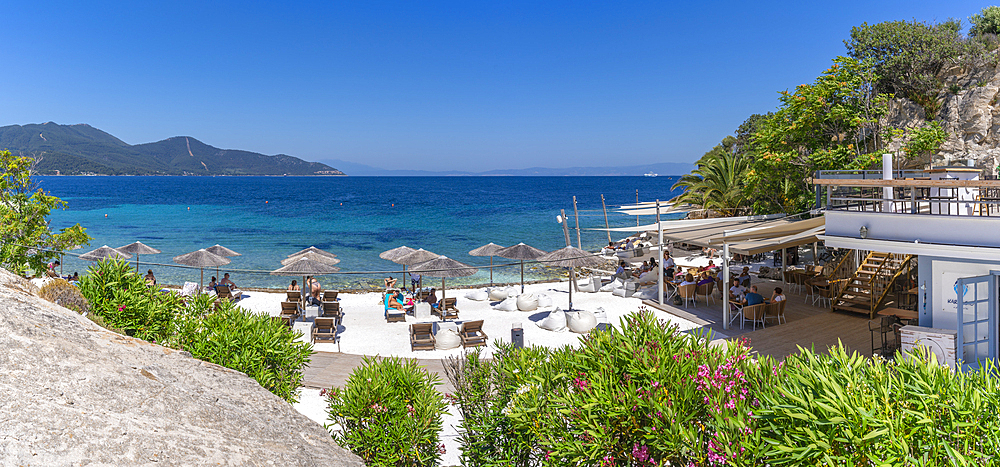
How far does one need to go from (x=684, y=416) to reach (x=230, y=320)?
5.46 meters

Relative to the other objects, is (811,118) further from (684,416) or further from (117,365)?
A: (117,365)

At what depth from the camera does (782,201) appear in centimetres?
2208

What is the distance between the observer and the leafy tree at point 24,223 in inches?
516

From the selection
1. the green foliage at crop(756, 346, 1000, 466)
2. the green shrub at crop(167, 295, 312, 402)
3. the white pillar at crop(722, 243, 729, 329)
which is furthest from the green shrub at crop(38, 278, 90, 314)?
the white pillar at crop(722, 243, 729, 329)

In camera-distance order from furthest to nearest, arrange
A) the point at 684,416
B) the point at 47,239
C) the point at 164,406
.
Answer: the point at 47,239
the point at 164,406
the point at 684,416

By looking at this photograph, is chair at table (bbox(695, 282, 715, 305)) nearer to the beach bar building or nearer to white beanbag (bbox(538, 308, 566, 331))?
white beanbag (bbox(538, 308, 566, 331))

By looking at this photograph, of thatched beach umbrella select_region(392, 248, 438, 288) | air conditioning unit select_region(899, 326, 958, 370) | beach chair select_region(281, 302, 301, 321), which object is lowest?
beach chair select_region(281, 302, 301, 321)

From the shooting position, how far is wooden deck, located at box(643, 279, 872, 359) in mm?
10336

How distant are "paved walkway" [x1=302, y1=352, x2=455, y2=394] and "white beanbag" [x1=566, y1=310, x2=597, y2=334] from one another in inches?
137

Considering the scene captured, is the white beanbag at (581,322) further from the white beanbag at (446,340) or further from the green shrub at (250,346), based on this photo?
the green shrub at (250,346)

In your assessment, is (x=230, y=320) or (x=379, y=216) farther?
(x=379, y=216)

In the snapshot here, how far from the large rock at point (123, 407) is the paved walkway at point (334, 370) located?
3.19m

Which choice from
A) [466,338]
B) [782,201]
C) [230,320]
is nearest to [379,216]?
[782,201]

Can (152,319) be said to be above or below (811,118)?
below
